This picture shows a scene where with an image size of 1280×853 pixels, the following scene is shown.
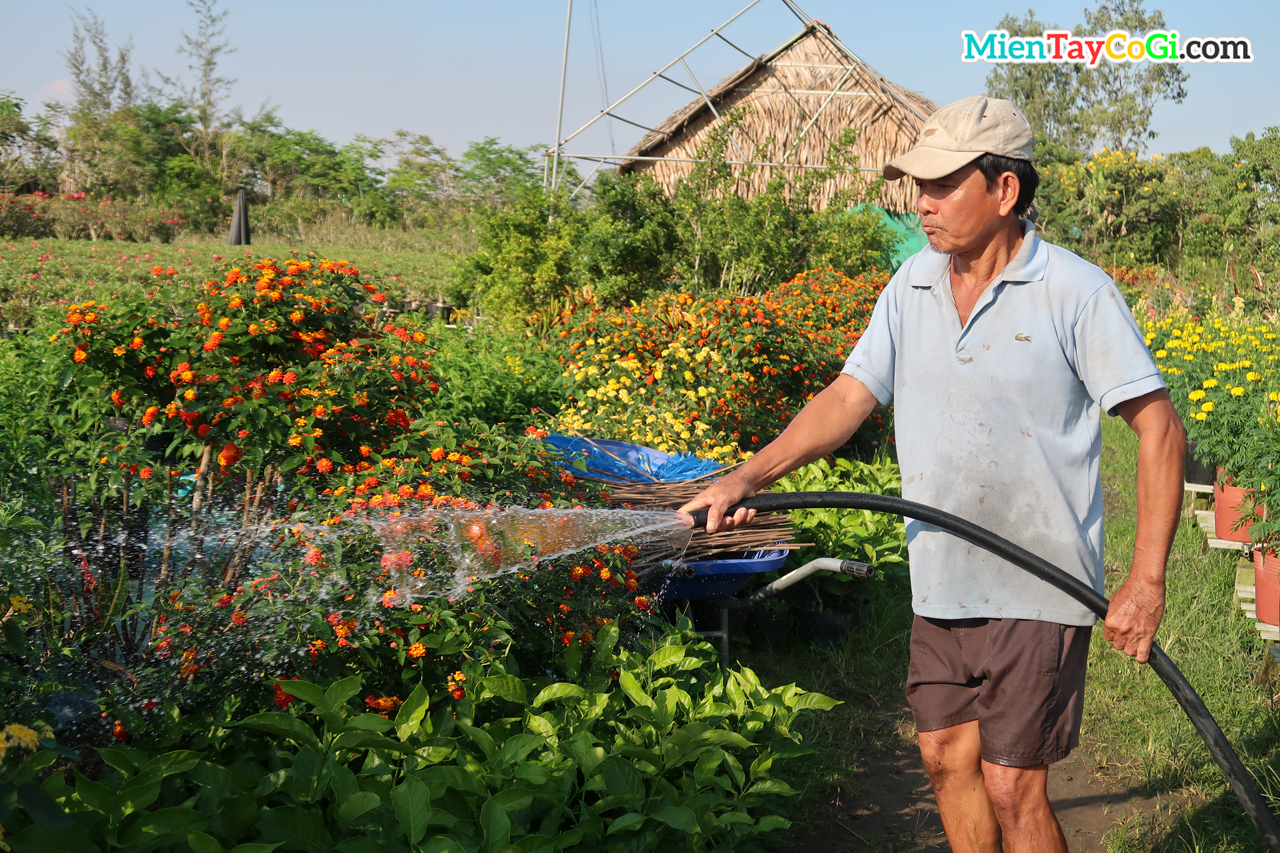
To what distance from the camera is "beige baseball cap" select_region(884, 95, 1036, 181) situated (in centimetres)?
197

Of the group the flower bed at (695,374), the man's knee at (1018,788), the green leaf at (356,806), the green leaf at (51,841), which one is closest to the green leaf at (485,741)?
the green leaf at (356,806)

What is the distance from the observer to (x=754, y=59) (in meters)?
14.6

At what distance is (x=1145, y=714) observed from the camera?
12.1 ft

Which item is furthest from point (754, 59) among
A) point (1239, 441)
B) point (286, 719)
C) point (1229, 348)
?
point (286, 719)

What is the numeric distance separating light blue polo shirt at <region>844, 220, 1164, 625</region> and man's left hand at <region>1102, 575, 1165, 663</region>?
0.14 m

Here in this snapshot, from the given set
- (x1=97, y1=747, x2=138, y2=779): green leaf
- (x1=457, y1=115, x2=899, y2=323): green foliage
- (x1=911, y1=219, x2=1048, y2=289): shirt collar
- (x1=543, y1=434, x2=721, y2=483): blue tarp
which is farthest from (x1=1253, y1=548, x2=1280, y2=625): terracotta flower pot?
(x1=457, y1=115, x2=899, y2=323): green foliage

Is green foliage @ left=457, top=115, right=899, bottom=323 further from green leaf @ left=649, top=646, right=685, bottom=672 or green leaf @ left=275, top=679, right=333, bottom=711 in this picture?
green leaf @ left=275, top=679, right=333, bottom=711

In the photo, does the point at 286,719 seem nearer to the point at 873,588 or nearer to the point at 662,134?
the point at 873,588

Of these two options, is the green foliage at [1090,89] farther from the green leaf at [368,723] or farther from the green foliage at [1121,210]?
the green leaf at [368,723]

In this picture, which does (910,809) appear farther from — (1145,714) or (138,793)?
(138,793)

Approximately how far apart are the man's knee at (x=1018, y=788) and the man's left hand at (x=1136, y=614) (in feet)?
1.17

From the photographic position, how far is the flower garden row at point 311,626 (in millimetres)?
1910

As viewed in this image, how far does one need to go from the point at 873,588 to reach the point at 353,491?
2.80m

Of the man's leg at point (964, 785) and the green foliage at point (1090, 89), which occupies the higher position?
the green foliage at point (1090, 89)
